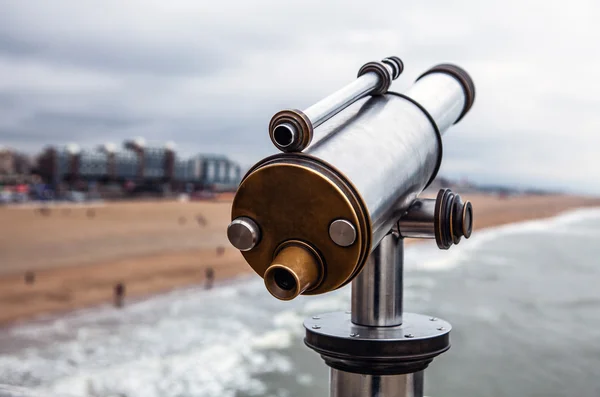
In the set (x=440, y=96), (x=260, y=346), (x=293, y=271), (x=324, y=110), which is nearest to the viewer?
(x=293, y=271)

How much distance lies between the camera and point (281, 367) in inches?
405

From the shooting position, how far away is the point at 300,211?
94 cm

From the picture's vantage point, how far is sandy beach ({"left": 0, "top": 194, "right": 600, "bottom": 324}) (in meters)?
16.2

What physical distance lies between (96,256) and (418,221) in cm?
2325

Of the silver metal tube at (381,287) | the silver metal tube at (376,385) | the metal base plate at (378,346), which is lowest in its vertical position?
the silver metal tube at (376,385)

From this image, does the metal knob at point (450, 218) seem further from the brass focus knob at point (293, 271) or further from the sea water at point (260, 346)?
the sea water at point (260, 346)

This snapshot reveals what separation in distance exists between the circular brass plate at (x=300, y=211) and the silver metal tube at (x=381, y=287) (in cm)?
21

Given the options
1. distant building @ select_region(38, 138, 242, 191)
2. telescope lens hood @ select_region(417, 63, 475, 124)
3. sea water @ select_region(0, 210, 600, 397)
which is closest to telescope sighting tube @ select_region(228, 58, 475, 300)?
telescope lens hood @ select_region(417, 63, 475, 124)

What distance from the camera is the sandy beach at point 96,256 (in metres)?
16.2

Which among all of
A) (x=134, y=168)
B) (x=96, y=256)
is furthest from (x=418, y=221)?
(x=134, y=168)

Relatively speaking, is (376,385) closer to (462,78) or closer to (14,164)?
(462,78)

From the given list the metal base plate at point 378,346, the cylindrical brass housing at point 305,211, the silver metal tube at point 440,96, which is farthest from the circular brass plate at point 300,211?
the silver metal tube at point 440,96

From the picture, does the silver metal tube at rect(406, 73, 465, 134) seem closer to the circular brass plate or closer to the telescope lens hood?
the telescope lens hood

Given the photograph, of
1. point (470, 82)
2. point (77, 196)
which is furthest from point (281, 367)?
point (77, 196)
